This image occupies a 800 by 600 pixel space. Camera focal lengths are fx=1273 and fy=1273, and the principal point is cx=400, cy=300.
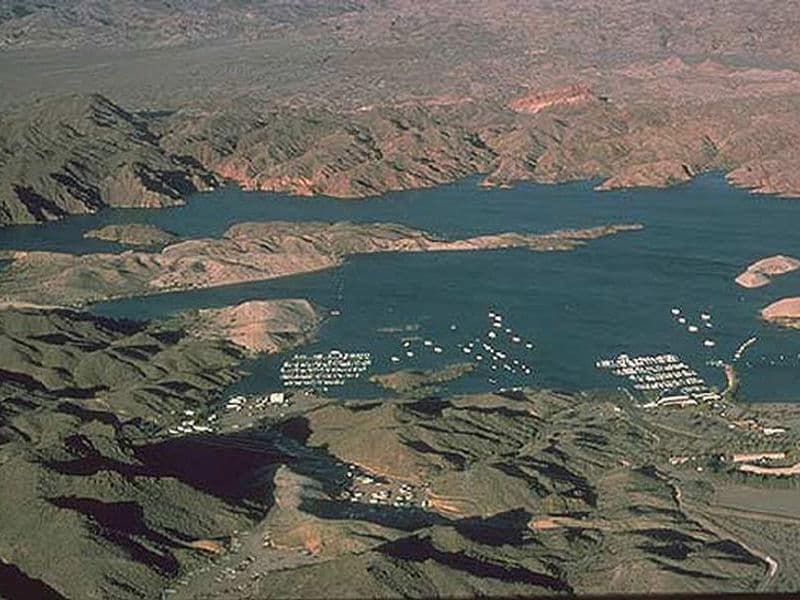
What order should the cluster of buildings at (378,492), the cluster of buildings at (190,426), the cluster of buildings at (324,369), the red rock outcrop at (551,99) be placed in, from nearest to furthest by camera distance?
the cluster of buildings at (378,492), the cluster of buildings at (190,426), the cluster of buildings at (324,369), the red rock outcrop at (551,99)

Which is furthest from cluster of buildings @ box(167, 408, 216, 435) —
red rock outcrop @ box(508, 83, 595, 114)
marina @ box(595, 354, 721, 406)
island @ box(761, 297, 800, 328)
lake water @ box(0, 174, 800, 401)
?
red rock outcrop @ box(508, 83, 595, 114)

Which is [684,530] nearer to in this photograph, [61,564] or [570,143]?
[61,564]

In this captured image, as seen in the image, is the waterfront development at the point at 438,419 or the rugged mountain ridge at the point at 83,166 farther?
the rugged mountain ridge at the point at 83,166

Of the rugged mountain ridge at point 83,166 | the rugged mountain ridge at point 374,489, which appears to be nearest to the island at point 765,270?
the rugged mountain ridge at point 374,489

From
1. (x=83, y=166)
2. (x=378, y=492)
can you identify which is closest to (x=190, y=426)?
(x=378, y=492)

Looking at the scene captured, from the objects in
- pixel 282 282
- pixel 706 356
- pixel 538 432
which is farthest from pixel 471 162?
pixel 538 432

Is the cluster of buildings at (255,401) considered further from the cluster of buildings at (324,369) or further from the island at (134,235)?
the island at (134,235)
